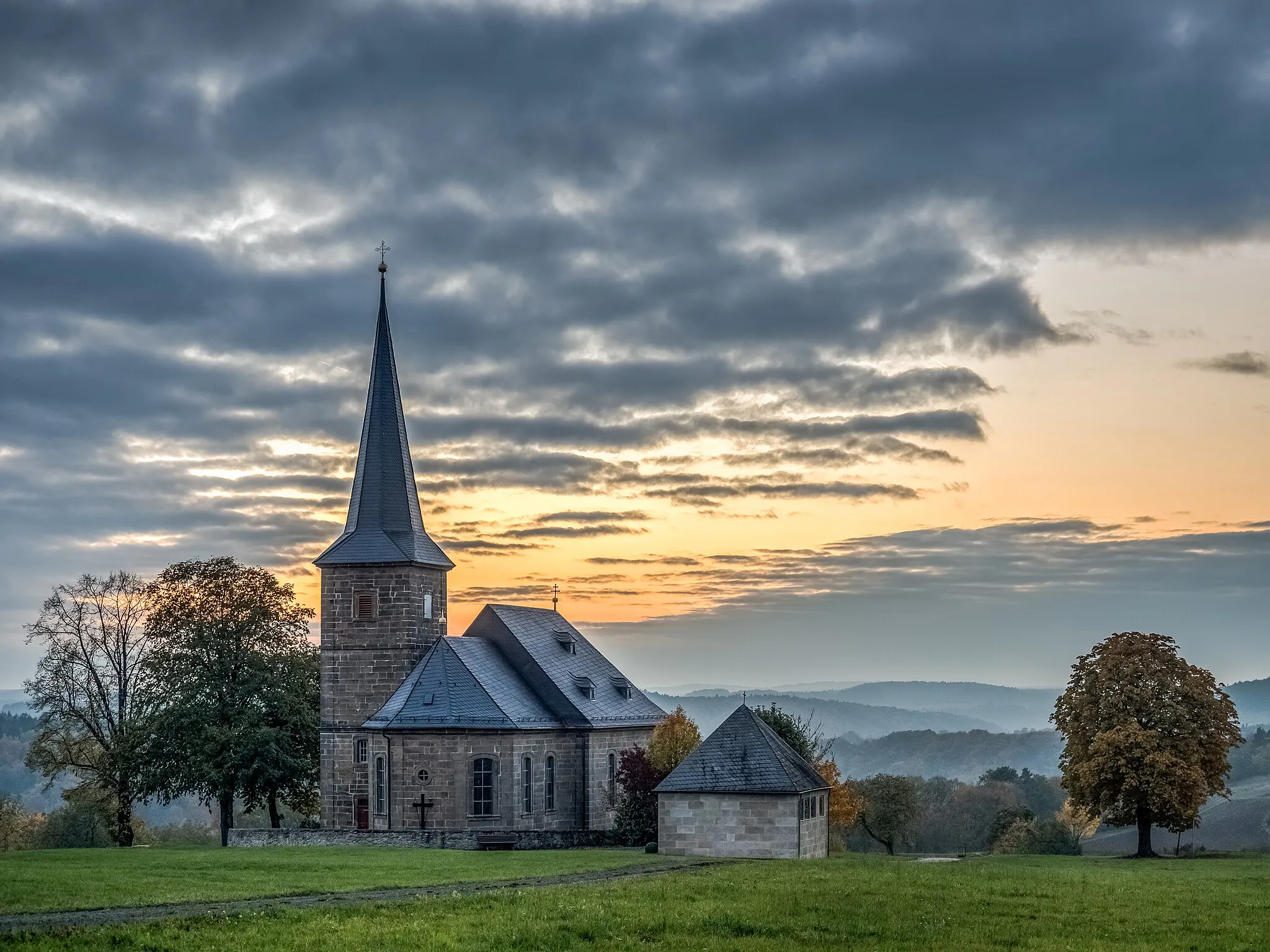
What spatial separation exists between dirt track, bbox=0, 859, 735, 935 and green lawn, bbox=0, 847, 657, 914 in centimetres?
71

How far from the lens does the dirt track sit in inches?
953

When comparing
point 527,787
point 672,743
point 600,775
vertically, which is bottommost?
point 600,775

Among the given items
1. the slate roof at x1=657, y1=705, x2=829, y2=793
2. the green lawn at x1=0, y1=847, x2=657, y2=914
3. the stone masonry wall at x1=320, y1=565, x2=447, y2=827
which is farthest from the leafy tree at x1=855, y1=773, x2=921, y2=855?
the stone masonry wall at x1=320, y1=565, x2=447, y2=827

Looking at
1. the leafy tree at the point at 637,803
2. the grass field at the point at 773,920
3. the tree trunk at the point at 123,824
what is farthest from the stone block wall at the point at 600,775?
the grass field at the point at 773,920

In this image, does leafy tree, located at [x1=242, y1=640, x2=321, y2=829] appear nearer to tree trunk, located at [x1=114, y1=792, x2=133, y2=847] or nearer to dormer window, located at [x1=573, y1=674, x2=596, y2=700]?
tree trunk, located at [x1=114, y1=792, x2=133, y2=847]

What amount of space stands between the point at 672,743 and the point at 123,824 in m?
27.3

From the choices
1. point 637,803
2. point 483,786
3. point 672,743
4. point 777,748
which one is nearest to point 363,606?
point 483,786

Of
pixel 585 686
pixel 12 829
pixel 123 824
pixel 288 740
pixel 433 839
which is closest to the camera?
pixel 433 839

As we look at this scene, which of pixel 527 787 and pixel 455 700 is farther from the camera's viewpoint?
pixel 527 787

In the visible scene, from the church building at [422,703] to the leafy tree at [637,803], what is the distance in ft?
6.22

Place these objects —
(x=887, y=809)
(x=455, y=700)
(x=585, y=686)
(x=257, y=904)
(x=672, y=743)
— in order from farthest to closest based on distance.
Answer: (x=887, y=809)
(x=585, y=686)
(x=672, y=743)
(x=455, y=700)
(x=257, y=904)

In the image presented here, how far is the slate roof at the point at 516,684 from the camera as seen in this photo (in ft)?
179

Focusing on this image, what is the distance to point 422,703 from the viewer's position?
179 feet

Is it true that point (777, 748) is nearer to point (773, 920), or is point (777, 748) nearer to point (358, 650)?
point (358, 650)
